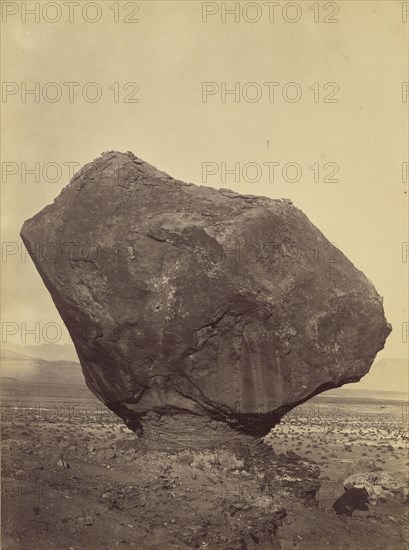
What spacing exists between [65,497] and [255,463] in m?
2.68

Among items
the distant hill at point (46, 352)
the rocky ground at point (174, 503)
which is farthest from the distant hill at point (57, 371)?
the rocky ground at point (174, 503)

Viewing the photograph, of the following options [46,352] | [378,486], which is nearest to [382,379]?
[46,352]

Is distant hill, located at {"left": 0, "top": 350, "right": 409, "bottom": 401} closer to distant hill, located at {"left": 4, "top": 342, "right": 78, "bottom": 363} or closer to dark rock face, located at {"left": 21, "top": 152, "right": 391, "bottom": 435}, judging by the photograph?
distant hill, located at {"left": 4, "top": 342, "right": 78, "bottom": 363}

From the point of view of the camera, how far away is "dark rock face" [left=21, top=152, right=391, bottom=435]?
872 cm

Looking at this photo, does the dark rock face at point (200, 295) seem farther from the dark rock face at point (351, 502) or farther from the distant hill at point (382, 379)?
the distant hill at point (382, 379)

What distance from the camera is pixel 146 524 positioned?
8.20 m

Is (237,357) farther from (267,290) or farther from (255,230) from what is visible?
(255,230)

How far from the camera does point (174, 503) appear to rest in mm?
8633

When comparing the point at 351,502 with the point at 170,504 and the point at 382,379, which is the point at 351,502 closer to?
the point at 170,504

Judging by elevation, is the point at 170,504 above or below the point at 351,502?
above

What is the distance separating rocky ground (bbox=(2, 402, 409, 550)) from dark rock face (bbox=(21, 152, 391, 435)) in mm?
695

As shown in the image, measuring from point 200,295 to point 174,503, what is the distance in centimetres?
265

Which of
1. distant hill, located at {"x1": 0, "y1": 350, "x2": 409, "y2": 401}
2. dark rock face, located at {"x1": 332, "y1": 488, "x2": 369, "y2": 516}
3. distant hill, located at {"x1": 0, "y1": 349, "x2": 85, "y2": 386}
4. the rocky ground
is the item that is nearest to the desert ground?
the rocky ground

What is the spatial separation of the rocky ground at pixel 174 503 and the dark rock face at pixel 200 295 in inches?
27.4
